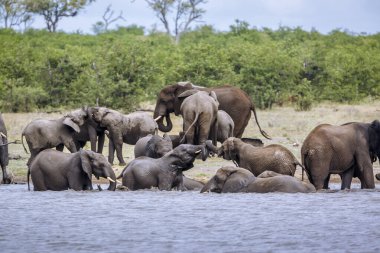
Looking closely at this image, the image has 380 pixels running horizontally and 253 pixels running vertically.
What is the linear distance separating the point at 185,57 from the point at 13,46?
888 centimetres

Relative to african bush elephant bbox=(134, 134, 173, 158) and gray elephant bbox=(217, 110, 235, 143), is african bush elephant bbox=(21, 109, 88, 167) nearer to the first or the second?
african bush elephant bbox=(134, 134, 173, 158)

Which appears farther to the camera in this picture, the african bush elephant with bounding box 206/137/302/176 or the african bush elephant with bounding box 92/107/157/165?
the african bush elephant with bounding box 92/107/157/165

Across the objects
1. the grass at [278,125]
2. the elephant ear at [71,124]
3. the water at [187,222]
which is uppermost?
the elephant ear at [71,124]

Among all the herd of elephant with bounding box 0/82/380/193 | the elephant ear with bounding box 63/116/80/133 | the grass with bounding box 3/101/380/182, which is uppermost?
the elephant ear with bounding box 63/116/80/133

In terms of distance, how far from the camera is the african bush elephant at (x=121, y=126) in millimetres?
22172

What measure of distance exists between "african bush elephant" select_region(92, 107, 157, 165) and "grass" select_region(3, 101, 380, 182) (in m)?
0.63

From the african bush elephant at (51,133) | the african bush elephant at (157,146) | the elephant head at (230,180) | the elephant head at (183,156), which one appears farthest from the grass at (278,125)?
the elephant head at (230,180)

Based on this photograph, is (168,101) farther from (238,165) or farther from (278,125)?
(238,165)

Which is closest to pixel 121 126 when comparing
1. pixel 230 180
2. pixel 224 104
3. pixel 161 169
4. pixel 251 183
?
pixel 224 104

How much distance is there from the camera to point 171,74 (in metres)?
36.9

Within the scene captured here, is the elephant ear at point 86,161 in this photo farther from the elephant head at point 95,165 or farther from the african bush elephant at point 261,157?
the african bush elephant at point 261,157

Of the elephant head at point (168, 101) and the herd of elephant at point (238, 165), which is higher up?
the elephant head at point (168, 101)

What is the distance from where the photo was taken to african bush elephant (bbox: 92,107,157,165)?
22172 millimetres

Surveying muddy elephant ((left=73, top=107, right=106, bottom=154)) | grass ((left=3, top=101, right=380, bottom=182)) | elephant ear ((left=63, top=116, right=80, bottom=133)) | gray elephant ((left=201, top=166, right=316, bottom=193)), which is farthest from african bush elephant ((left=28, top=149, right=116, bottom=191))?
muddy elephant ((left=73, top=107, right=106, bottom=154))
